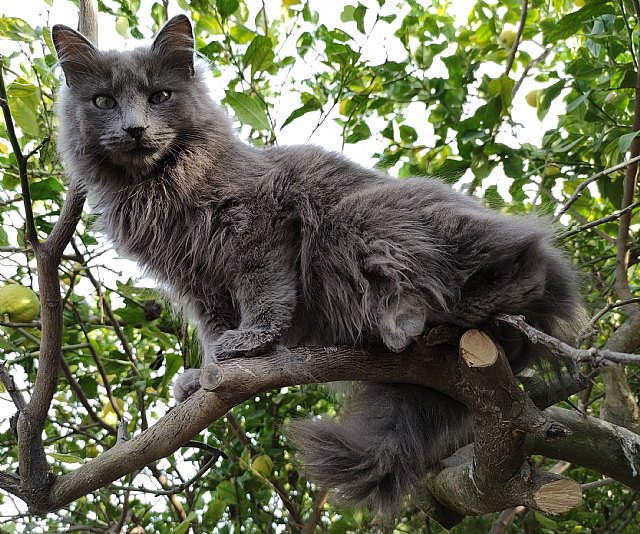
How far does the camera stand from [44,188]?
2.27m

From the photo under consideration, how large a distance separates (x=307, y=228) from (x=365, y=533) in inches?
52.4

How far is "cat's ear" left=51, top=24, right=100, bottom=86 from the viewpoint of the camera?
6.97 ft

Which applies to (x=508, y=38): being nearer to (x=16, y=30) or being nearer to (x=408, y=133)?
(x=408, y=133)

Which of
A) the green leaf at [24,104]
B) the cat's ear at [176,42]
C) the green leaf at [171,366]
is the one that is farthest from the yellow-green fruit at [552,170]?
the green leaf at [24,104]

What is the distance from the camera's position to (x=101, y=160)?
216cm

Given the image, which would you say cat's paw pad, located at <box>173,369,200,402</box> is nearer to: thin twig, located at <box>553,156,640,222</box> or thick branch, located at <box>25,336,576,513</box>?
thick branch, located at <box>25,336,576,513</box>

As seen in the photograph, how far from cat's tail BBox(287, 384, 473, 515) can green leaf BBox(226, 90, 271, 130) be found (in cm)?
105

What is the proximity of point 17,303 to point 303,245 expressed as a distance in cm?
99

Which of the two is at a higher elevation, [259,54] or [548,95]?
[259,54]

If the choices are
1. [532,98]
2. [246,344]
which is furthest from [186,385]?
[532,98]

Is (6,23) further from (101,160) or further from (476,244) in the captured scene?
(476,244)

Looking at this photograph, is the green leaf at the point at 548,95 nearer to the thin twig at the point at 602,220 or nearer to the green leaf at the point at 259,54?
the thin twig at the point at 602,220

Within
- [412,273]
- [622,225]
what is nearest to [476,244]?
[412,273]

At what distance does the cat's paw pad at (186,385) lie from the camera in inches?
82.2
